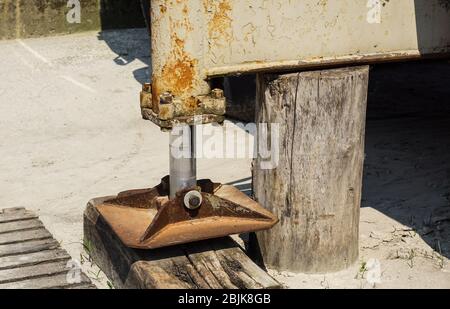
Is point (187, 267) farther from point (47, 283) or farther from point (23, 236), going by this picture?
point (23, 236)

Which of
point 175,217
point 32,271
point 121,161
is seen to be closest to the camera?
point 175,217

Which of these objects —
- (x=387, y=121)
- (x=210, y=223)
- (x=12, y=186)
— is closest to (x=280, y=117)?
(x=210, y=223)

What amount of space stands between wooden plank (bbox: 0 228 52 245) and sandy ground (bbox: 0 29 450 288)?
0.39ft

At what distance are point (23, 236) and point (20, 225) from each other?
22cm

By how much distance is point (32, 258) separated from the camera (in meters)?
5.03

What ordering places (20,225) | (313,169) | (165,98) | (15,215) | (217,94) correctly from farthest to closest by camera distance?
1. (15,215)
2. (20,225)
3. (313,169)
4. (217,94)
5. (165,98)

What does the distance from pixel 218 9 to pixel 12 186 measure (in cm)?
289

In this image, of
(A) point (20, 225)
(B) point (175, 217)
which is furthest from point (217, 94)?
(A) point (20, 225)

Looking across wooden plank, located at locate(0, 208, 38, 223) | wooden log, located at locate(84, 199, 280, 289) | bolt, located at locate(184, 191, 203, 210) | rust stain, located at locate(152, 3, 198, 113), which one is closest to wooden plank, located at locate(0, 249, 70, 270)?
wooden log, located at locate(84, 199, 280, 289)

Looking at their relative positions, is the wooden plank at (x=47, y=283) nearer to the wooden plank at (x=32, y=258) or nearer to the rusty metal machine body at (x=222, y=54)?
the wooden plank at (x=32, y=258)

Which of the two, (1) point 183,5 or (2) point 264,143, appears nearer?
(1) point 183,5

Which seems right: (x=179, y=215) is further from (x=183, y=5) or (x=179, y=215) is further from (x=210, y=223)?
(x=183, y=5)

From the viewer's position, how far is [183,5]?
13.7 ft

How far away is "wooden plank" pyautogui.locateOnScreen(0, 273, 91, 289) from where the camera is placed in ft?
15.2
